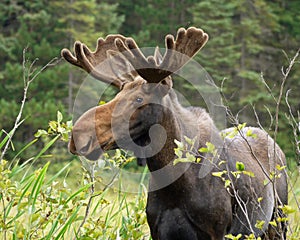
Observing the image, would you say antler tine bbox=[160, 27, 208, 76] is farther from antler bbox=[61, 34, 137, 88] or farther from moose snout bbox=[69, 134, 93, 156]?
moose snout bbox=[69, 134, 93, 156]

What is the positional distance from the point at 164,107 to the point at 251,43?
19600 millimetres

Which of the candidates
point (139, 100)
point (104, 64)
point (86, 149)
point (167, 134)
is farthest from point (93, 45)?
point (86, 149)

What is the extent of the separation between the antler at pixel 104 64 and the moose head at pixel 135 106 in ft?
0.37

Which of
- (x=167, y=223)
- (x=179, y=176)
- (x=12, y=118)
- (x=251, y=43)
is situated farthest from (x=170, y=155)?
(x=251, y=43)

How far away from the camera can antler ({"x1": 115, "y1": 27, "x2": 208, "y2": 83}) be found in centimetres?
424

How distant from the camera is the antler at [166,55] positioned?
4242 millimetres

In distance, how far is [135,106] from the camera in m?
4.29

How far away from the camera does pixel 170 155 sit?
4.52m

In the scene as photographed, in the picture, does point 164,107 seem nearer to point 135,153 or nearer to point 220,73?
point 135,153

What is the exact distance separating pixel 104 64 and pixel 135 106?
0.74m

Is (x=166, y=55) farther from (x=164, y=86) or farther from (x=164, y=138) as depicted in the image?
(x=164, y=138)

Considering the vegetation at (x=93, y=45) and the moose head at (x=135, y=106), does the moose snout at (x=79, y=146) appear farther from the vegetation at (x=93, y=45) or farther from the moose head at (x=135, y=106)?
the vegetation at (x=93, y=45)

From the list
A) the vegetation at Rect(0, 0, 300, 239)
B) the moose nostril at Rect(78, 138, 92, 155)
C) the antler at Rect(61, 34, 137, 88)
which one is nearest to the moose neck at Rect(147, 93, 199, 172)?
the antler at Rect(61, 34, 137, 88)

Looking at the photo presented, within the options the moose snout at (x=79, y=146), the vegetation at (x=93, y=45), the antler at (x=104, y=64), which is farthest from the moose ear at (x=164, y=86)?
the vegetation at (x=93, y=45)
